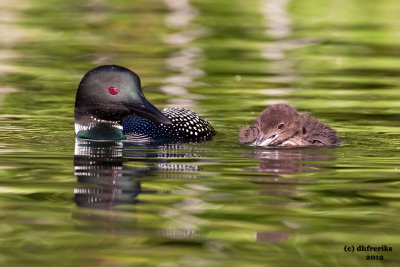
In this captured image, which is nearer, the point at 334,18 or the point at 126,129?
the point at 126,129

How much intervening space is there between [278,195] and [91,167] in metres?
1.81

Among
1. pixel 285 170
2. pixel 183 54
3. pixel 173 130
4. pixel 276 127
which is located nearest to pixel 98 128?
pixel 173 130

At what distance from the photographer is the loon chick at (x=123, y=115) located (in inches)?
369

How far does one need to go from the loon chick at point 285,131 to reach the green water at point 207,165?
152 millimetres

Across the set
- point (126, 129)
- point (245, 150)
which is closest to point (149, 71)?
point (126, 129)

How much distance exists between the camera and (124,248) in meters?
5.76

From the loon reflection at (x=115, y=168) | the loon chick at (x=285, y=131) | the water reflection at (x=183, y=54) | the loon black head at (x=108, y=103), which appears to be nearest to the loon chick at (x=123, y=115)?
the loon black head at (x=108, y=103)

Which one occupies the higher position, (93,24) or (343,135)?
(93,24)

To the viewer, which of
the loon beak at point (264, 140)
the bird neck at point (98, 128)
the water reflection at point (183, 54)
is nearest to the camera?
the loon beak at point (264, 140)

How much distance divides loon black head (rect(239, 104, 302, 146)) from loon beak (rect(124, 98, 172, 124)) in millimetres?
776

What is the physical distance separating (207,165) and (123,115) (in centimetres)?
153

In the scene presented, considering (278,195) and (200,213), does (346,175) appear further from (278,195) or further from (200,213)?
A: (200,213)

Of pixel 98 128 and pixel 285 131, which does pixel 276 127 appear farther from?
pixel 98 128

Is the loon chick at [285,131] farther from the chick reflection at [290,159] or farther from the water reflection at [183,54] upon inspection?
the water reflection at [183,54]
